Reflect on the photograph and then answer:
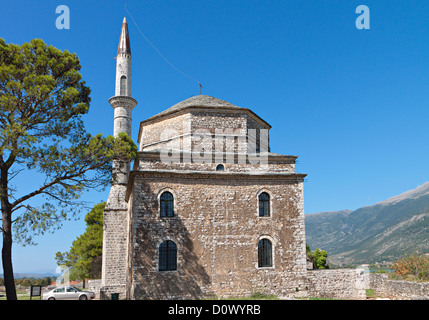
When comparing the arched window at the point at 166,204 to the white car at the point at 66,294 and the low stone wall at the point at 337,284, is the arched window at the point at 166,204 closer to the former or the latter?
the white car at the point at 66,294

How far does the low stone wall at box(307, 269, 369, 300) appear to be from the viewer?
1697 cm

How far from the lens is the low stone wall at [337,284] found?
1697cm

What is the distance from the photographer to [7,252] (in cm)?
1257

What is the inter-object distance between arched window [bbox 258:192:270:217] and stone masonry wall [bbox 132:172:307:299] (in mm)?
247

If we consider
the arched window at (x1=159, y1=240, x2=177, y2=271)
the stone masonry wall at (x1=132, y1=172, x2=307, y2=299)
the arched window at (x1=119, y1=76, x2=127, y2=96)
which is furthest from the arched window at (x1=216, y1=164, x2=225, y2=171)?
the arched window at (x1=119, y1=76, x2=127, y2=96)

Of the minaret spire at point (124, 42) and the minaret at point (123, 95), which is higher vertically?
the minaret spire at point (124, 42)

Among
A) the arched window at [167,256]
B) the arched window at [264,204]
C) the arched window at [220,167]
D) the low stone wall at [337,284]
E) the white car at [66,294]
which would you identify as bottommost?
the white car at [66,294]

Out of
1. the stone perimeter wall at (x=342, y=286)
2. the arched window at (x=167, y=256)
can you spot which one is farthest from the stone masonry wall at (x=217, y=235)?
the stone perimeter wall at (x=342, y=286)

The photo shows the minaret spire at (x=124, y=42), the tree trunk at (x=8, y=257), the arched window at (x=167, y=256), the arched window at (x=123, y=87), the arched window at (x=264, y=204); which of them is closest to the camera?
the tree trunk at (x=8, y=257)

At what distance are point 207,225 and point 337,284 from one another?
22.7 feet

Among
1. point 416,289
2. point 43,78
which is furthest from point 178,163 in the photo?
point 416,289

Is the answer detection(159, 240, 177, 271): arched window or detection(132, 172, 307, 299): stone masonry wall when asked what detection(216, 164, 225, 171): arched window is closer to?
detection(132, 172, 307, 299): stone masonry wall

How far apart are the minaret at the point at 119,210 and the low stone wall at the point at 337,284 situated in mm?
9400

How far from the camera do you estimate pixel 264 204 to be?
58.0 ft
